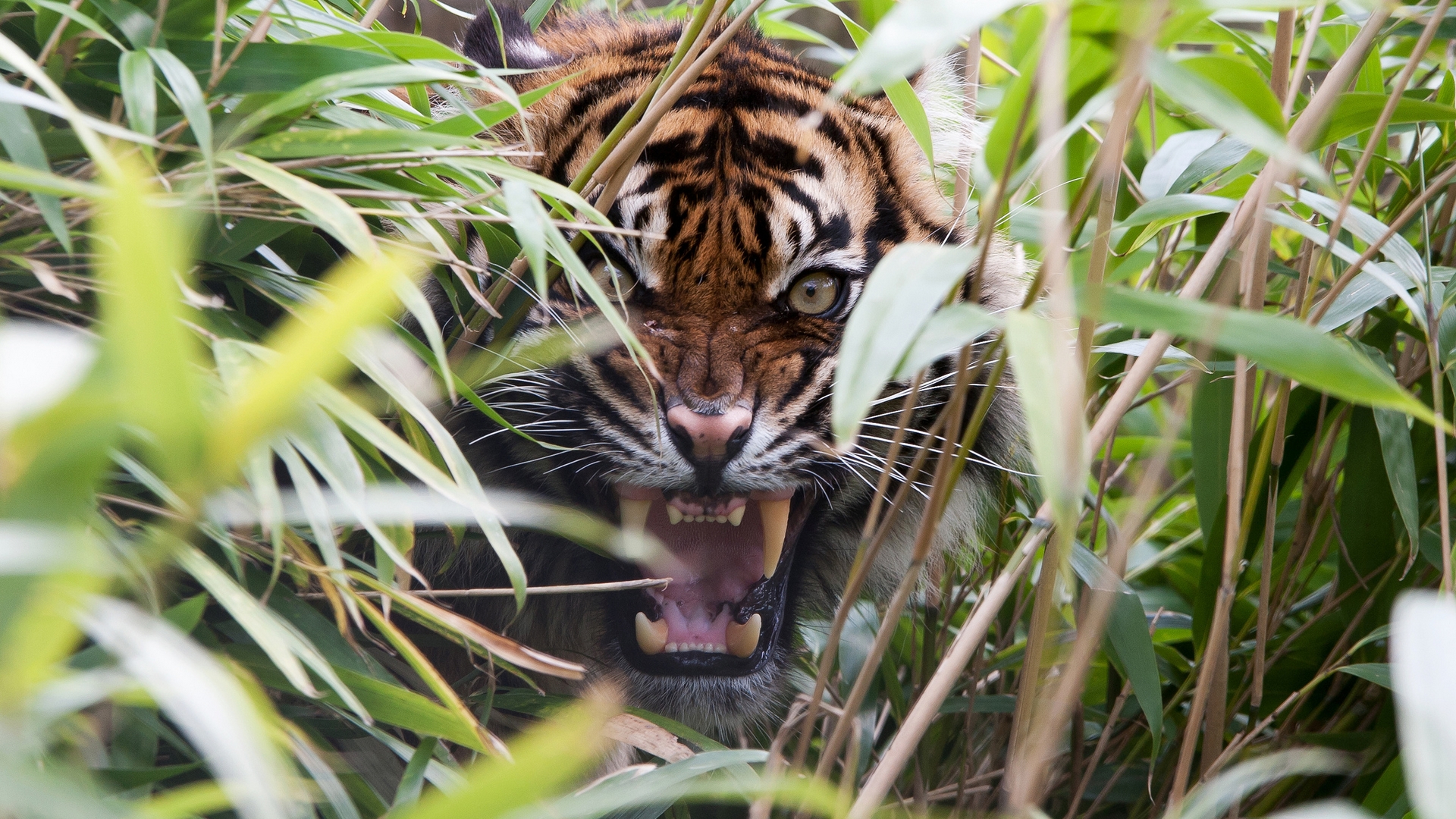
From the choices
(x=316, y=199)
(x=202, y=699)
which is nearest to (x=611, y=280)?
(x=316, y=199)

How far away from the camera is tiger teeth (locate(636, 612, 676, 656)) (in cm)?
126

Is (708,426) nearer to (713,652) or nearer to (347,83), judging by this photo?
(713,652)

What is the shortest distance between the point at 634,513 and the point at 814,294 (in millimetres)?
335

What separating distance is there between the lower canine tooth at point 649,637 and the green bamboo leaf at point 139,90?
2.59 feet

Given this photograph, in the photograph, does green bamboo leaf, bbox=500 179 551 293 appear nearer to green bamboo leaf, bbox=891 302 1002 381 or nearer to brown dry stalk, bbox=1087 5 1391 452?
green bamboo leaf, bbox=891 302 1002 381

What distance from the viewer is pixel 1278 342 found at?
1.68 ft

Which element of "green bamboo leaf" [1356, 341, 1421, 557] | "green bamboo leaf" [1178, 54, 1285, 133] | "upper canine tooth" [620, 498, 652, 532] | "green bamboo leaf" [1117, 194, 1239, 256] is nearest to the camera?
"green bamboo leaf" [1178, 54, 1285, 133]

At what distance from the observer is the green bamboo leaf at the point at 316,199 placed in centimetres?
65

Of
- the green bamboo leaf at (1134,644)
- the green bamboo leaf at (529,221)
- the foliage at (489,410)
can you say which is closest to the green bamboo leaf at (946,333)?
the foliage at (489,410)

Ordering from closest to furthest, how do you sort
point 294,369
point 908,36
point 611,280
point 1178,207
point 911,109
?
point 294,369 < point 908,36 < point 1178,207 < point 911,109 < point 611,280

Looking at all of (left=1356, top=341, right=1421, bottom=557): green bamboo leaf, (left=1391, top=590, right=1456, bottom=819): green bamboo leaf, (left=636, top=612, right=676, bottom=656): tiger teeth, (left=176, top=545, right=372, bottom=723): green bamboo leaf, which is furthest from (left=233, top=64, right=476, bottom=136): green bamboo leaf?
(left=1356, top=341, right=1421, bottom=557): green bamboo leaf

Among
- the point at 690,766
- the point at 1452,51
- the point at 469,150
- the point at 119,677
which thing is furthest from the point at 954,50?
the point at 119,677

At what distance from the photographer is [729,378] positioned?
1131 mm

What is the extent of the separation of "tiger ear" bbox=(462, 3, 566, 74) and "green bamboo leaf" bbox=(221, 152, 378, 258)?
0.59 meters
